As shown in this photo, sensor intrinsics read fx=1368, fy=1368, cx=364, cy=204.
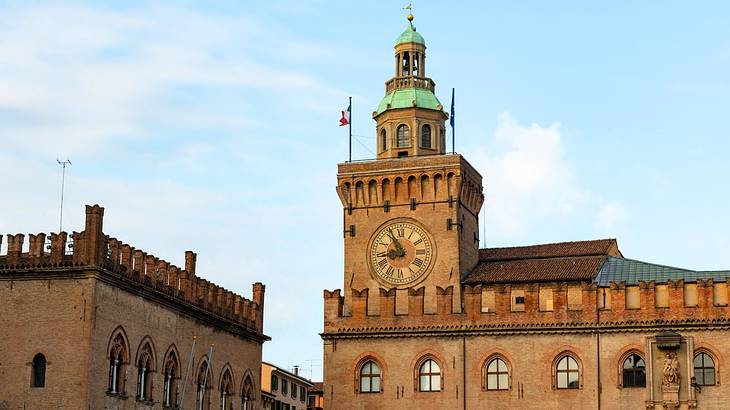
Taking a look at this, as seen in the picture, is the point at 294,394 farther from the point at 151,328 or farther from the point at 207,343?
the point at 151,328

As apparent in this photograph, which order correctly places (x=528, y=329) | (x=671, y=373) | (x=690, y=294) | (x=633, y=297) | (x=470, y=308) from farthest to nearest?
(x=470, y=308) < (x=528, y=329) < (x=633, y=297) < (x=690, y=294) < (x=671, y=373)

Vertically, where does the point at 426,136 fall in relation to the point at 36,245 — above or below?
above

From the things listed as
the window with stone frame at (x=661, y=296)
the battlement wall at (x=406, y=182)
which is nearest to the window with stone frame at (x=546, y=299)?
the window with stone frame at (x=661, y=296)

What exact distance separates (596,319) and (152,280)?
71.3ft

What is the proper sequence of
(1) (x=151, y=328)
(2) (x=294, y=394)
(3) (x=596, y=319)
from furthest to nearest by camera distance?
1. (2) (x=294, y=394)
2. (3) (x=596, y=319)
3. (1) (x=151, y=328)

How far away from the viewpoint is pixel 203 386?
190 ft

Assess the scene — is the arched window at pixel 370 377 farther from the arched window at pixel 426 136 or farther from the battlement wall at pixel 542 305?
the arched window at pixel 426 136

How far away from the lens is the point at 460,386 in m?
65.0

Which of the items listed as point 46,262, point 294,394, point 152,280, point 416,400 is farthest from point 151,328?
point 294,394

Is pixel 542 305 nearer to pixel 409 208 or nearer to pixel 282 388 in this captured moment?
pixel 409 208

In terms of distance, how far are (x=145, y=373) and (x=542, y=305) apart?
20.8 metres

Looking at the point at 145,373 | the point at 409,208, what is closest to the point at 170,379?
the point at 145,373

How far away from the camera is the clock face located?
68812 mm

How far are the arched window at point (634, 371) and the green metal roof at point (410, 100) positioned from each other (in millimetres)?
16910
